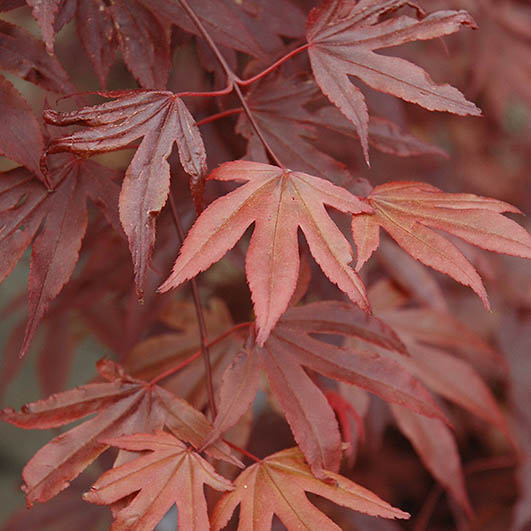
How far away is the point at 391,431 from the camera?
1535 millimetres

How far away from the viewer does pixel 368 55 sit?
600 millimetres

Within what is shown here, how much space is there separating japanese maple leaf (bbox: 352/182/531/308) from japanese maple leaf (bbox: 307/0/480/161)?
62 millimetres

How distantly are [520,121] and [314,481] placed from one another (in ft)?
8.95

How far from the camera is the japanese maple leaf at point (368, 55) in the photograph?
1.87 ft

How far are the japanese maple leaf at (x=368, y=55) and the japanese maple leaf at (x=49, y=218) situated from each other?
228 millimetres

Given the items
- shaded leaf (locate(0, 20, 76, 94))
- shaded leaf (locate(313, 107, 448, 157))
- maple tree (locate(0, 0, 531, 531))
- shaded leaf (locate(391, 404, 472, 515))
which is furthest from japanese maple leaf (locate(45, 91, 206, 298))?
shaded leaf (locate(391, 404, 472, 515))

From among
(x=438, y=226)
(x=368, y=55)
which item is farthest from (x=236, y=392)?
(x=368, y=55)

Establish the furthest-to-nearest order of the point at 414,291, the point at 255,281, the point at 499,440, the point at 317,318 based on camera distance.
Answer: the point at 499,440 → the point at 414,291 → the point at 317,318 → the point at 255,281

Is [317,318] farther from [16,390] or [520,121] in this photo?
[520,121]

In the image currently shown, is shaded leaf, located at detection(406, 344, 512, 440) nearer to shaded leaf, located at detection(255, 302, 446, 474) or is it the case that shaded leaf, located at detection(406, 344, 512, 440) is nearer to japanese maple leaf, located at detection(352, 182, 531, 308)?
shaded leaf, located at detection(255, 302, 446, 474)

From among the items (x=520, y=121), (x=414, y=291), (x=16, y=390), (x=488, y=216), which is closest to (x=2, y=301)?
(x=16, y=390)

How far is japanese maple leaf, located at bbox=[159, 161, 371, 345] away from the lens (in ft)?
1.56

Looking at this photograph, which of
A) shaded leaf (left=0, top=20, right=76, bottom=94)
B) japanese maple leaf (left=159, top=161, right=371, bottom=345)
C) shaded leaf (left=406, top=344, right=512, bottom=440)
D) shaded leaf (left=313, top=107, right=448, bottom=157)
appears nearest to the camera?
japanese maple leaf (left=159, top=161, right=371, bottom=345)

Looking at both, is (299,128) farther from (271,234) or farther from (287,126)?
(271,234)
